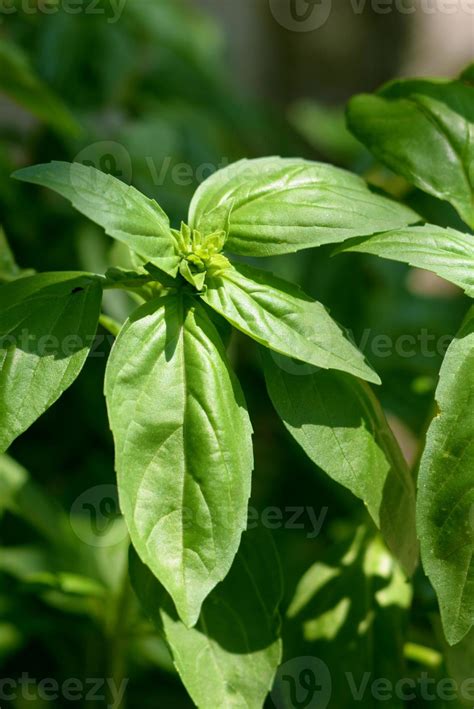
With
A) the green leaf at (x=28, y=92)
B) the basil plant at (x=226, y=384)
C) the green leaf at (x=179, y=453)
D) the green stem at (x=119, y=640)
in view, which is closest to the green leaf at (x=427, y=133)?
the basil plant at (x=226, y=384)

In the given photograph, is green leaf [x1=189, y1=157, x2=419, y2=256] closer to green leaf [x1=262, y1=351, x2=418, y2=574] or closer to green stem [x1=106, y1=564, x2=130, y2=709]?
green leaf [x1=262, y1=351, x2=418, y2=574]

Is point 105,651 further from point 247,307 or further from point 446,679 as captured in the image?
point 247,307

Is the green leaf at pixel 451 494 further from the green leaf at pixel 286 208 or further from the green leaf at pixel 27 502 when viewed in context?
the green leaf at pixel 27 502

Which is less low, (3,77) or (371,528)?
(3,77)

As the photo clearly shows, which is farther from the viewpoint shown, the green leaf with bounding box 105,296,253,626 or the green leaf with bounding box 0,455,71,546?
the green leaf with bounding box 0,455,71,546

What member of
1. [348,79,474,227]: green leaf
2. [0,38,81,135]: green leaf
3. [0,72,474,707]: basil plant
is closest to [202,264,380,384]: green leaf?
[0,72,474,707]: basil plant

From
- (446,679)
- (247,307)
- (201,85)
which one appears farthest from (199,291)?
(201,85)

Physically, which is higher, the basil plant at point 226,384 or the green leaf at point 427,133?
the green leaf at point 427,133

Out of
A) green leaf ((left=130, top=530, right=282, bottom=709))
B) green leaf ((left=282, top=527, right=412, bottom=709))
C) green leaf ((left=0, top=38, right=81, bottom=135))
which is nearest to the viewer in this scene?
green leaf ((left=130, top=530, right=282, bottom=709))
